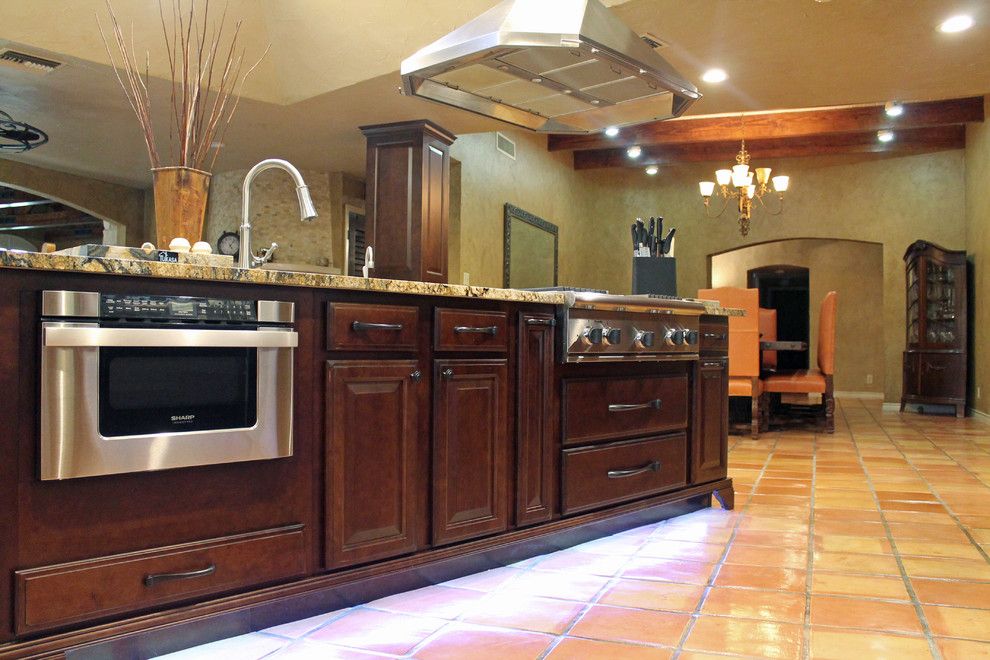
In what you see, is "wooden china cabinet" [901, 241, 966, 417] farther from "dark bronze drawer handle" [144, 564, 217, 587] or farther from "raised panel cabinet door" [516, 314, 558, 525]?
"dark bronze drawer handle" [144, 564, 217, 587]

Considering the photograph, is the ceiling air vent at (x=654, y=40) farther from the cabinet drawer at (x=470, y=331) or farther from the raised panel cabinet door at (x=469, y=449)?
the raised panel cabinet door at (x=469, y=449)

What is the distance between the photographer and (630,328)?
2.84 metres

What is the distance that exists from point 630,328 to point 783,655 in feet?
4.28

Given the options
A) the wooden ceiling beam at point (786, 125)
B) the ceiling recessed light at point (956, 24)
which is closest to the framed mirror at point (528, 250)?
the wooden ceiling beam at point (786, 125)

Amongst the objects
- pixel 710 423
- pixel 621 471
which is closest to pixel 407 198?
pixel 710 423

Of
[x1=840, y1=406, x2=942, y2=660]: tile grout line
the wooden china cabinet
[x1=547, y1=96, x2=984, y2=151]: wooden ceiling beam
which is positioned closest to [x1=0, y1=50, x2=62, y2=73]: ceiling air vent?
[x1=840, y1=406, x2=942, y2=660]: tile grout line

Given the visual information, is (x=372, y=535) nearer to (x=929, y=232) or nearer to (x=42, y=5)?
(x=42, y=5)

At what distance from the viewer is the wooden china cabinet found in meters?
8.38

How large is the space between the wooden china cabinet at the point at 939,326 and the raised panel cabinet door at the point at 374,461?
7905 millimetres

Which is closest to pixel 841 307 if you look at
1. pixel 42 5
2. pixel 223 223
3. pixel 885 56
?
pixel 885 56

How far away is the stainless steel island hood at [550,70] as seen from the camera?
2377mm

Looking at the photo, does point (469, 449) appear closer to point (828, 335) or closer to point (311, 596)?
point (311, 596)

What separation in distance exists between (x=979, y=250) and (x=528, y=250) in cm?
470

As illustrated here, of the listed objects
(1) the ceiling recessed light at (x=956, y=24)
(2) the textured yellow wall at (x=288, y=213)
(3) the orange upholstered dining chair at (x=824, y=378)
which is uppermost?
(1) the ceiling recessed light at (x=956, y=24)
